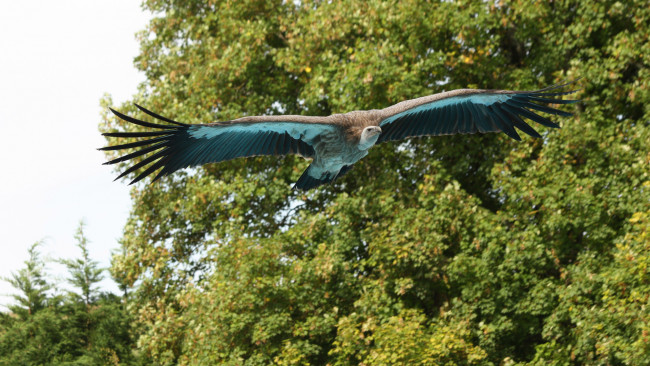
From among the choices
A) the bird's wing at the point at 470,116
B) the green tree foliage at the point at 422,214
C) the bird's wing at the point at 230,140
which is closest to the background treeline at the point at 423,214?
the green tree foliage at the point at 422,214

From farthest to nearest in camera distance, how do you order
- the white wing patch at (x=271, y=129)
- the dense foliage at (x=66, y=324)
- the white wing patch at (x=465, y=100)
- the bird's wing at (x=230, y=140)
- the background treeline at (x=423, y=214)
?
the dense foliage at (x=66, y=324), the background treeline at (x=423, y=214), the white wing patch at (x=465, y=100), the white wing patch at (x=271, y=129), the bird's wing at (x=230, y=140)

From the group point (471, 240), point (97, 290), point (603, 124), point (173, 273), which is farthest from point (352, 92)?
point (97, 290)

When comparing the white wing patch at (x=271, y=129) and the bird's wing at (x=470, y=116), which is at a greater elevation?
the bird's wing at (x=470, y=116)

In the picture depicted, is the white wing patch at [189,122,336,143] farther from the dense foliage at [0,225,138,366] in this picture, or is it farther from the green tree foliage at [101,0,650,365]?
the dense foliage at [0,225,138,366]

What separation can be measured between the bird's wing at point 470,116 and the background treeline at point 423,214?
2575 millimetres

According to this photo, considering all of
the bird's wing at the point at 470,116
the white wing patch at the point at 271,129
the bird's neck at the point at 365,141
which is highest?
the bird's wing at the point at 470,116

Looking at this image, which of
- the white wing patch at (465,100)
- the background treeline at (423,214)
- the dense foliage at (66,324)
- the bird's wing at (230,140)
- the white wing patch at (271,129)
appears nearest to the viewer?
the bird's wing at (230,140)

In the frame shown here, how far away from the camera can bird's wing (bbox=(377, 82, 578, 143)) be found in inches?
334

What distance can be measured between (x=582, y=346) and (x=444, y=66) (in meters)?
5.69

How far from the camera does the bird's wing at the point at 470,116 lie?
27.9ft

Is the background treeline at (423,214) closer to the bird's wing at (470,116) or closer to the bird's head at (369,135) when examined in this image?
the bird's wing at (470,116)

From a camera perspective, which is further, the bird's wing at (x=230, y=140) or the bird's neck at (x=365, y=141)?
the bird's neck at (x=365, y=141)

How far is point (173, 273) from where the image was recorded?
1436cm

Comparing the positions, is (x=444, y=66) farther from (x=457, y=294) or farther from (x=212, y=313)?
(x=212, y=313)
